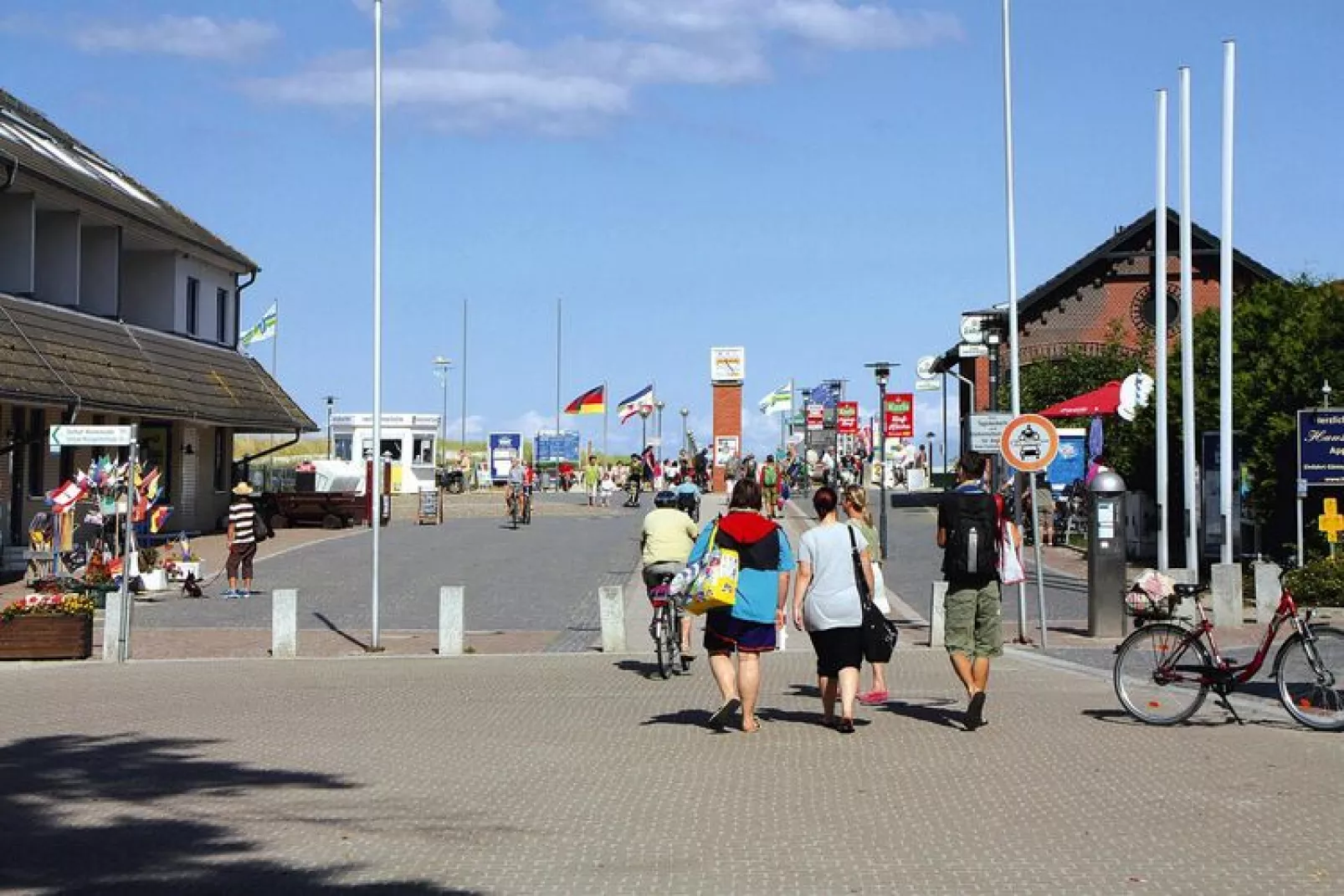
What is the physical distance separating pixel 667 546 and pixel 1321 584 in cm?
990

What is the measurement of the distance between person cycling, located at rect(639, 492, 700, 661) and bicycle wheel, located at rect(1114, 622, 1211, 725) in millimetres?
4874

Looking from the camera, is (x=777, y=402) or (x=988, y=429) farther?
(x=777, y=402)

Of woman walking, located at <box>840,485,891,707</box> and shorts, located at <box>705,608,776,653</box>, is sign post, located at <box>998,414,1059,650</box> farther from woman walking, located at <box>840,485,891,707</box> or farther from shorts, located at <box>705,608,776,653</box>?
shorts, located at <box>705,608,776,653</box>

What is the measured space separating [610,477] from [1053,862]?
63.9 meters

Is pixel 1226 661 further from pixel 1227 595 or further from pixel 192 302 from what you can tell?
pixel 192 302

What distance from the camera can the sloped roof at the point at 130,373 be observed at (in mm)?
28500

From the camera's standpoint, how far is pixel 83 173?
3644cm

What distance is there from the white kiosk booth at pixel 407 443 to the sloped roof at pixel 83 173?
2187 cm

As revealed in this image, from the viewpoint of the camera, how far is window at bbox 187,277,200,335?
40594 millimetres

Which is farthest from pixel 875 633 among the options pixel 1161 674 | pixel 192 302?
pixel 192 302

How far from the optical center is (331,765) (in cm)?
1039

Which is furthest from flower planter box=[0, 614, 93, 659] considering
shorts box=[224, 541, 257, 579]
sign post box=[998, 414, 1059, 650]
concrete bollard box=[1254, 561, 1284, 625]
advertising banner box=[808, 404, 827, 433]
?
advertising banner box=[808, 404, 827, 433]

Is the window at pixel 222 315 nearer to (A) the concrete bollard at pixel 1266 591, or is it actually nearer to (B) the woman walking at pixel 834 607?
(A) the concrete bollard at pixel 1266 591

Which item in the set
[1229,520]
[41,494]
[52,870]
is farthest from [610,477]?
[52,870]
